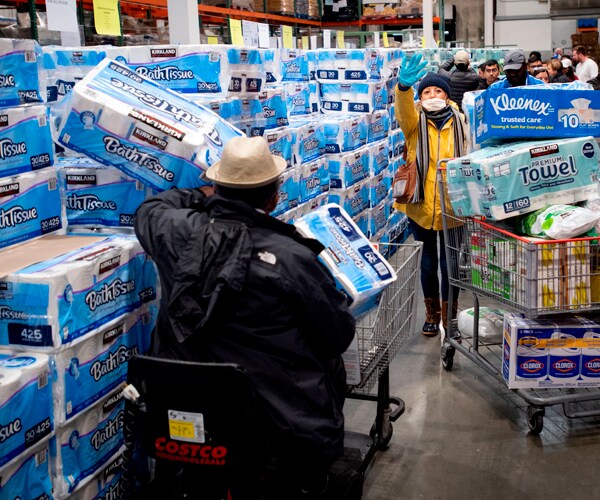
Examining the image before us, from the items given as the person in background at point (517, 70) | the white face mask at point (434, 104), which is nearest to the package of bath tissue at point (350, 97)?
the person in background at point (517, 70)

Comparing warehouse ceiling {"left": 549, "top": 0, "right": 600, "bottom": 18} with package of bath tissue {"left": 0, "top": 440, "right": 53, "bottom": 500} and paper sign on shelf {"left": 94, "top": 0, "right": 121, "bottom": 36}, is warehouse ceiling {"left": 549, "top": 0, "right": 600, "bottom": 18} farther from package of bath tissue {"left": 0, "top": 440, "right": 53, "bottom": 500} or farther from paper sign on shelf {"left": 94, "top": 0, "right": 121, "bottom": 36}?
package of bath tissue {"left": 0, "top": 440, "right": 53, "bottom": 500}

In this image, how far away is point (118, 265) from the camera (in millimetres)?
3020

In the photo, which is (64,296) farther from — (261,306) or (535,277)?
(535,277)

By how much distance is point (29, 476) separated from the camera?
2.61 meters

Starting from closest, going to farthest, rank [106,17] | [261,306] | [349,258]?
[261,306]
[349,258]
[106,17]

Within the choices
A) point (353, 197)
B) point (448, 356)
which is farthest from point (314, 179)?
point (448, 356)

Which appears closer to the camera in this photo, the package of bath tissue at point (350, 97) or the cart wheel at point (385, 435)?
the cart wheel at point (385, 435)

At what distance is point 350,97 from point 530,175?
326 cm

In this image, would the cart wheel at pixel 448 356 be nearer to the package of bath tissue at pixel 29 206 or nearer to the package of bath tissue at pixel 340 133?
the package of bath tissue at pixel 340 133

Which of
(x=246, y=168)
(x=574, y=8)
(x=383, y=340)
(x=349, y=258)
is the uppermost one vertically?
(x=574, y=8)

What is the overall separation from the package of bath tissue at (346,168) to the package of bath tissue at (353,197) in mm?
50

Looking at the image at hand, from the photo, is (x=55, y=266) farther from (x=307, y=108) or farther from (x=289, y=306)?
(x=307, y=108)

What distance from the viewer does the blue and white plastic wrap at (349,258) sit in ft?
10.3

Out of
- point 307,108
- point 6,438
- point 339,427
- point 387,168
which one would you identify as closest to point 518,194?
point 339,427
